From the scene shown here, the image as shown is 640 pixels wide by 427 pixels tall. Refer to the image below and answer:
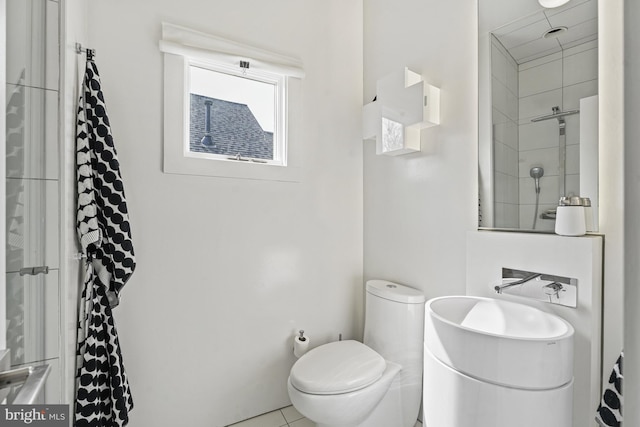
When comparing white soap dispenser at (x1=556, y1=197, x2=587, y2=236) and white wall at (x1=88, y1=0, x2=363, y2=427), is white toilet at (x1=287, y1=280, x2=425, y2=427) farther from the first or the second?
white soap dispenser at (x1=556, y1=197, x2=587, y2=236)

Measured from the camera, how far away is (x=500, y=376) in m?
0.93

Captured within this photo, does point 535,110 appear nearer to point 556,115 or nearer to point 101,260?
point 556,115

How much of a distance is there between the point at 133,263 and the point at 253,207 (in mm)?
661

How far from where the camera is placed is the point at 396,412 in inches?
62.0

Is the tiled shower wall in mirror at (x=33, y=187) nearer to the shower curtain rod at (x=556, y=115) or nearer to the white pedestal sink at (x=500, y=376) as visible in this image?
the white pedestal sink at (x=500, y=376)

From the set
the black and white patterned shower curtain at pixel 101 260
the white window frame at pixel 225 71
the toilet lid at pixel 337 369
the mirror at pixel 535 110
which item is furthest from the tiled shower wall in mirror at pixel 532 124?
the black and white patterned shower curtain at pixel 101 260

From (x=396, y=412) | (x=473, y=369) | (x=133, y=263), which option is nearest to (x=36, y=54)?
(x=133, y=263)

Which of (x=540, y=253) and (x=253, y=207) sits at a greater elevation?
(x=253, y=207)

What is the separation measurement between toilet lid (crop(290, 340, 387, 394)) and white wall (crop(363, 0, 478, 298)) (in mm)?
459

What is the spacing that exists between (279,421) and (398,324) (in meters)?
0.83

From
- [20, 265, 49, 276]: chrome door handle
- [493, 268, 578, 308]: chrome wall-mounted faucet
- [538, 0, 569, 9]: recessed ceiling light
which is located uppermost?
[538, 0, 569, 9]: recessed ceiling light

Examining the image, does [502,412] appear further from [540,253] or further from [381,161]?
[381,161]

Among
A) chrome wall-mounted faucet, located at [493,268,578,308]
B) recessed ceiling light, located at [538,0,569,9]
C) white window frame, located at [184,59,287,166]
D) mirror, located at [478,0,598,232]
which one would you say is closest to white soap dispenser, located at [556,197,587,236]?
mirror, located at [478,0,598,232]

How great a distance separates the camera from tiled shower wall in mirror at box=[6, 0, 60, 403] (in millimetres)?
715
